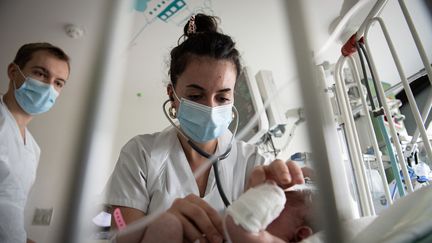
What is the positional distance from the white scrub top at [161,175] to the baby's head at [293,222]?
0.91ft

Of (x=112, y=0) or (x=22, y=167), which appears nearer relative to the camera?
(x=112, y=0)

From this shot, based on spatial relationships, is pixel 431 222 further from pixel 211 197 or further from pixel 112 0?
pixel 211 197

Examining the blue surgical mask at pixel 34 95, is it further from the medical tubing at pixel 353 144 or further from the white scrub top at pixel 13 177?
the medical tubing at pixel 353 144

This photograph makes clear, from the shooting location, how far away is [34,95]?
1.28 m

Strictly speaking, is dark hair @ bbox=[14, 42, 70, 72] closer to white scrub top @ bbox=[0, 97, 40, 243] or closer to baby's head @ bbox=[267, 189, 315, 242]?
white scrub top @ bbox=[0, 97, 40, 243]

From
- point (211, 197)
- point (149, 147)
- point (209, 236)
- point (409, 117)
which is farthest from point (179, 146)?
point (409, 117)

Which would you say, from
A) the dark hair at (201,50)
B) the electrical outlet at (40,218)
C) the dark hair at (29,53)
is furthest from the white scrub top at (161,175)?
the electrical outlet at (40,218)

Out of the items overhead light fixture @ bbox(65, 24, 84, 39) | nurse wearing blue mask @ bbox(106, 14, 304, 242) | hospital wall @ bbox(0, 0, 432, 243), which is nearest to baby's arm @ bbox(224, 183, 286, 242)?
nurse wearing blue mask @ bbox(106, 14, 304, 242)

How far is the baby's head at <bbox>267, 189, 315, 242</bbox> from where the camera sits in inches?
24.0

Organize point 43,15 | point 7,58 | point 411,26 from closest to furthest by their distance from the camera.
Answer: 1. point 411,26
2. point 43,15
3. point 7,58

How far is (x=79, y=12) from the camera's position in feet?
6.07

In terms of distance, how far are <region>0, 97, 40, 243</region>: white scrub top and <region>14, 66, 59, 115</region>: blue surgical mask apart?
0.11m

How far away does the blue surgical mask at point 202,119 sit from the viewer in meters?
0.97

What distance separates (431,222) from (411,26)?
0.64 meters
